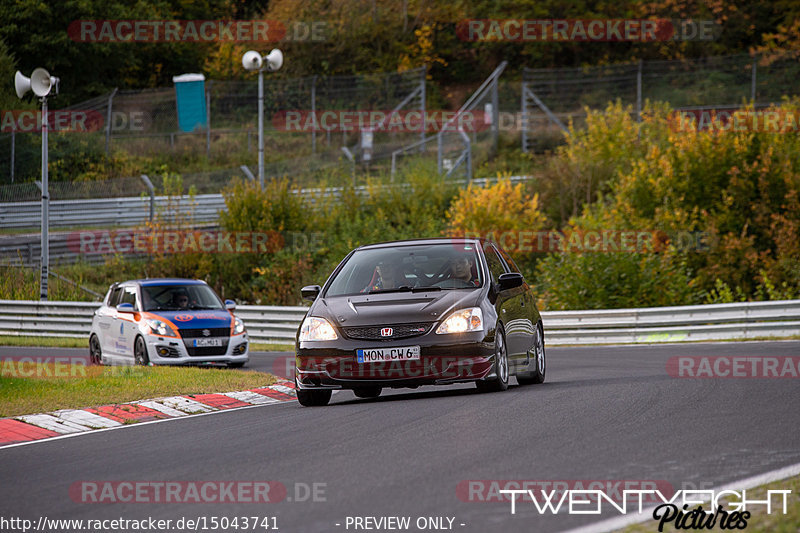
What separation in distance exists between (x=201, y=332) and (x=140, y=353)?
1086mm

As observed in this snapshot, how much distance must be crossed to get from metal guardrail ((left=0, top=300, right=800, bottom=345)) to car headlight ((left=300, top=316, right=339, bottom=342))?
42.5 ft

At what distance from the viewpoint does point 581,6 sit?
5794 cm

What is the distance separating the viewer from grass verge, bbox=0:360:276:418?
497 inches

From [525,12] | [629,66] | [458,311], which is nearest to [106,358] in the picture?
[458,311]

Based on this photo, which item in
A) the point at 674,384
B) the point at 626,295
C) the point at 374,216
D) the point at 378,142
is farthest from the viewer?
the point at 378,142

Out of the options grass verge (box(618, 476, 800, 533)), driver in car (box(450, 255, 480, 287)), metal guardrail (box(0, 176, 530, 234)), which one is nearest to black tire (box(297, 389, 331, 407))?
driver in car (box(450, 255, 480, 287))

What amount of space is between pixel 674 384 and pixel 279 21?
5337cm

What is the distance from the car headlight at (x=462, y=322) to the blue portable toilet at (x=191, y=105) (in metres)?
39.3

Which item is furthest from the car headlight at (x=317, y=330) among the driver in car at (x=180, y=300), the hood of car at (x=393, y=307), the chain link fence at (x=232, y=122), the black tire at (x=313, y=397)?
the chain link fence at (x=232, y=122)

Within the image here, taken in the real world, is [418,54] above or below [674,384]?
above

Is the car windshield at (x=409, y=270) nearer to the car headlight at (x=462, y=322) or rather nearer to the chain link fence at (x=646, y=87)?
the car headlight at (x=462, y=322)

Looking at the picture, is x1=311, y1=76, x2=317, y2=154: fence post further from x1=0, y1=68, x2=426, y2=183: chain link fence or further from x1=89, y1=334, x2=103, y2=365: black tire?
x1=89, y1=334, x2=103, y2=365: black tire

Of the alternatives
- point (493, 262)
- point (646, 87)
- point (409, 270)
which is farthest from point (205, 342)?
point (646, 87)

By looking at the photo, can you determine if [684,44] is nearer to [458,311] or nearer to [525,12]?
[525,12]
